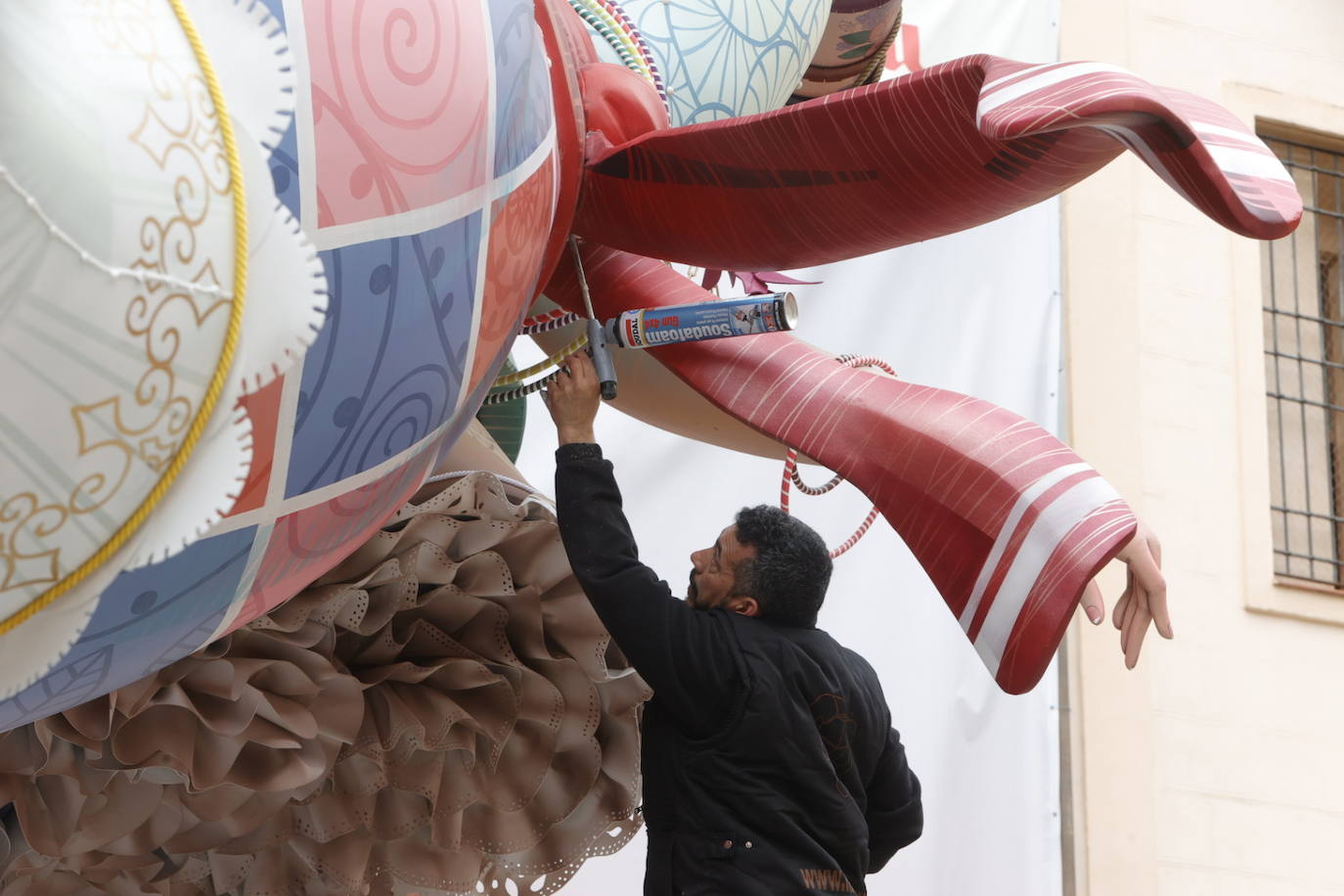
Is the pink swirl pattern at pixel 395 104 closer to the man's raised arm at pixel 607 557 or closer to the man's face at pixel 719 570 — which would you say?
the man's raised arm at pixel 607 557

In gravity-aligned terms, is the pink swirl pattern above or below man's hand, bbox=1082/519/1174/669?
above

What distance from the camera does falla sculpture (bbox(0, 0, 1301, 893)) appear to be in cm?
57

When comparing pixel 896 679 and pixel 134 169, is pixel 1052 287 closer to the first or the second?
pixel 896 679

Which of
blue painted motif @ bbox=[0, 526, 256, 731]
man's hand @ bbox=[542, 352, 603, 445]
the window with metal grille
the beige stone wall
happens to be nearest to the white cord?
blue painted motif @ bbox=[0, 526, 256, 731]

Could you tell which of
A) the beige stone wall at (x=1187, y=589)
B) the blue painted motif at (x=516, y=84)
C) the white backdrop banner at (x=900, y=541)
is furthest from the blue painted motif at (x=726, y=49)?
the beige stone wall at (x=1187, y=589)

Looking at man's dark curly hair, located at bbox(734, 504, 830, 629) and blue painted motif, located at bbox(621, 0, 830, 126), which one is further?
man's dark curly hair, located at bbox(734, 504, 830, 629)

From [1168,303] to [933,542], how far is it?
8.30ft

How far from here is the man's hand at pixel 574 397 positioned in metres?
1.05

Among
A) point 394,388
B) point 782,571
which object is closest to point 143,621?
point 394,388

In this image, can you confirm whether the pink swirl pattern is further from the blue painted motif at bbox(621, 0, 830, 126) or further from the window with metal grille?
the window with metal grille

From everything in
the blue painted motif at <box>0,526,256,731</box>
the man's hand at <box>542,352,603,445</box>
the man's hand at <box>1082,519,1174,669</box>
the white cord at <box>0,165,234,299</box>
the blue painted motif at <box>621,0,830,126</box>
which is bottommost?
the blue painted motif at <box>0,526,256,731</box>

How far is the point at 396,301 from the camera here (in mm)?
675

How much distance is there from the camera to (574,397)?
1076 millimetres

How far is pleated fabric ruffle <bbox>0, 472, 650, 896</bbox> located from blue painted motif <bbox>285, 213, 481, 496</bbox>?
25 cm
